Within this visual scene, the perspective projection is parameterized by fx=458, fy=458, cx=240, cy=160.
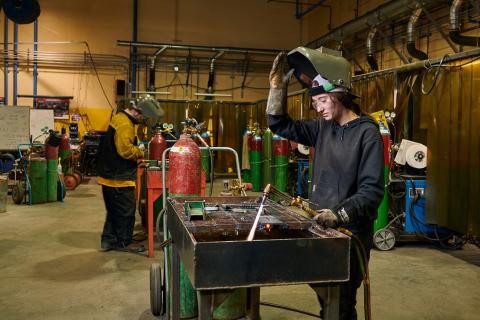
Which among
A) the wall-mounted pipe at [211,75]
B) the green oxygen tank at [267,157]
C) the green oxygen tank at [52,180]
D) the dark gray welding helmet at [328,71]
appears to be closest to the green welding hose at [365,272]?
the dark gray welding helmet at [328,71]

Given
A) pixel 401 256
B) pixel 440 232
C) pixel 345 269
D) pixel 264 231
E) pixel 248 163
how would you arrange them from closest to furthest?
pixel 345 269
pixel 264 231
pixel 401 256
pixel 440 232
pixel 248 163

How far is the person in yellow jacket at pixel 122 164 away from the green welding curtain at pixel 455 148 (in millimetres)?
3157

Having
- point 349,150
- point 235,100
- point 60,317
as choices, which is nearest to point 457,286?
point 349,150

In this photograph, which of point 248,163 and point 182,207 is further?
point 248,163

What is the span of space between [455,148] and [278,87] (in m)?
3.42

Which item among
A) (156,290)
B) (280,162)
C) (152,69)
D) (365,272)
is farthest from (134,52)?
(365,272)

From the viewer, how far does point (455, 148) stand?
16.3 ft

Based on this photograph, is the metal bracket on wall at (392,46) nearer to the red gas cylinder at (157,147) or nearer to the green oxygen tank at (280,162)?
the green oxygen tank at (280,162)

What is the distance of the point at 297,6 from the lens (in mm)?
13297

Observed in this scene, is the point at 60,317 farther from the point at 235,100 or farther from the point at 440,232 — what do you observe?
the point at 235,100

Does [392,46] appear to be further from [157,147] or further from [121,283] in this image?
[121,283]

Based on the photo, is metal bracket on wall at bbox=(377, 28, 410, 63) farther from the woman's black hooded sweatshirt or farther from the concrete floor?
the woman's black hooded sweatshirt

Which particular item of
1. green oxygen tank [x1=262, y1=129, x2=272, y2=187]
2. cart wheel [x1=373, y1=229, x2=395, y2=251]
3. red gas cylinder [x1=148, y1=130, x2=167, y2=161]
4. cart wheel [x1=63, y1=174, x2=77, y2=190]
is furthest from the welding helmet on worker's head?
cart wheel [x1=63, y1=174, x2=77, y2=190]

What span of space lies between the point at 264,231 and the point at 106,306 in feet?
6.84
